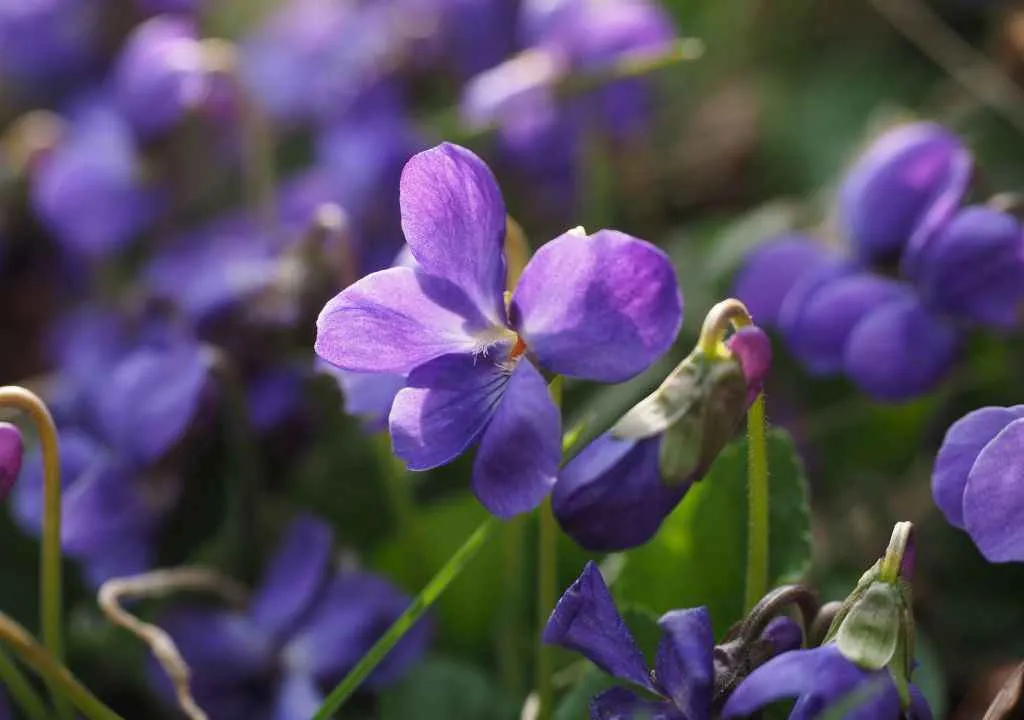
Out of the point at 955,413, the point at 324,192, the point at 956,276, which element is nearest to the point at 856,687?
the point at 956,276

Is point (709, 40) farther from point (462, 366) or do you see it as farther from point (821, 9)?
point (462, 366)

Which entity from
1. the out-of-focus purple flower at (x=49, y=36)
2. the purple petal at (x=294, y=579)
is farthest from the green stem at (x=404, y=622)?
the out-of-focus purple flower at (x=49, y=36)

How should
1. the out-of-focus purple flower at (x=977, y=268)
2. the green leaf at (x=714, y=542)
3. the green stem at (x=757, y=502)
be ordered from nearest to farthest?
the green stem at (x=757, y=502) < the green leaf at (x=714, y=542) < the out-of-focus purple flower at (x=977, y=268)

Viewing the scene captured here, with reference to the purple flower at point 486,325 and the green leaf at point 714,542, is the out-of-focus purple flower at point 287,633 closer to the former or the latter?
the green leaf at point 714,542

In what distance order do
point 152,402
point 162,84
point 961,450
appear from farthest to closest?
point 162,84, point 152,402, point 961,450

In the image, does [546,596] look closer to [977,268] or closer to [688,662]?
[688,662]

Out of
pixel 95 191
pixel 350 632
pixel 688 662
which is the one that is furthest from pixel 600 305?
pixel 95 191

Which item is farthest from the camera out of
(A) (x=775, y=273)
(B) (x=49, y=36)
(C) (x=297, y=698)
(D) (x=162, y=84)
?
(B) (x=49, y=36)
